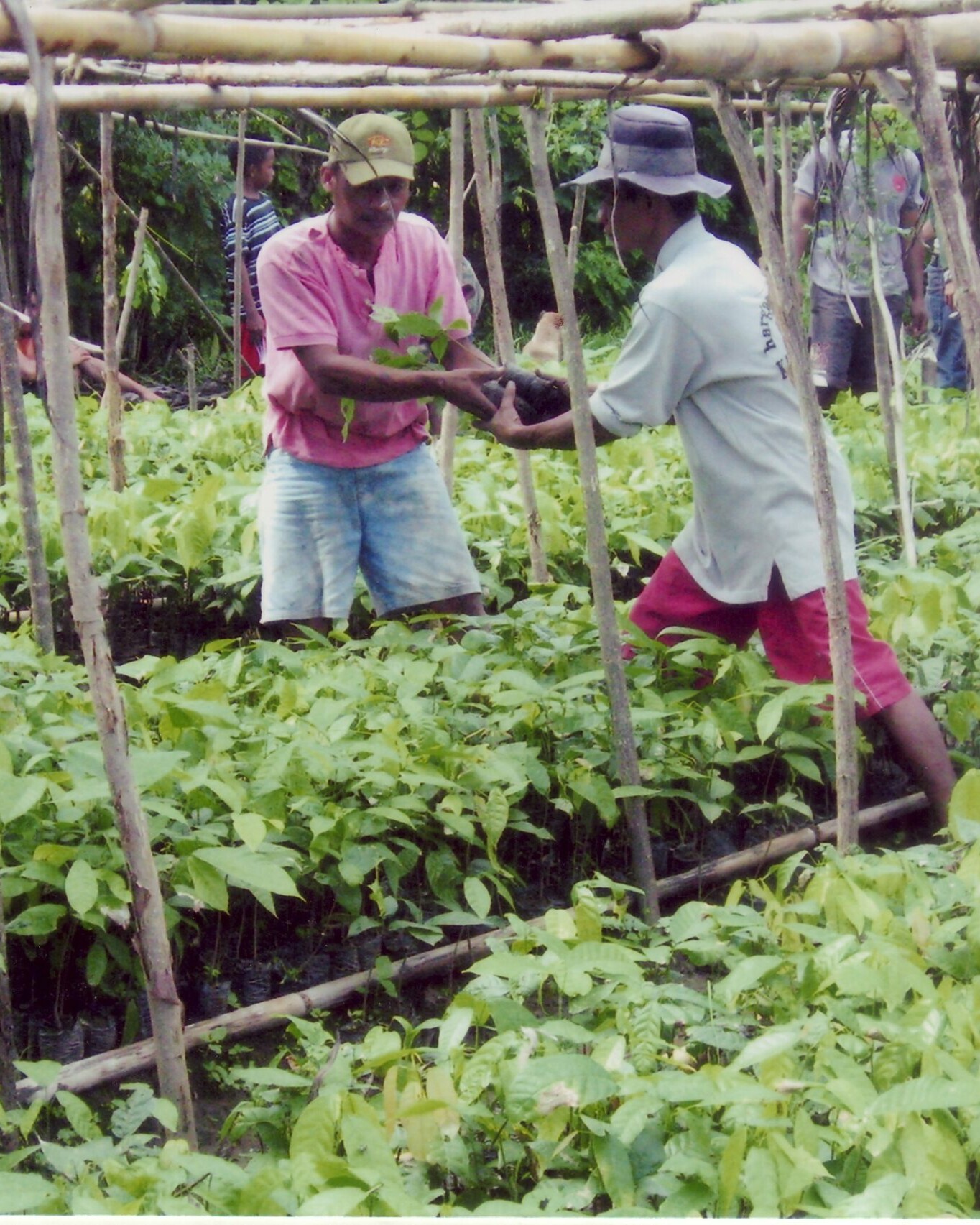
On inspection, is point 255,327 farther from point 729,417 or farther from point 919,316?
point 729,417

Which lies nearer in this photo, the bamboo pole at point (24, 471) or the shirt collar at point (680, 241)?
the shirt collar at point (680, 241)

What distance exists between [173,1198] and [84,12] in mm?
1472

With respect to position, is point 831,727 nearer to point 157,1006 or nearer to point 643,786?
point 643,786

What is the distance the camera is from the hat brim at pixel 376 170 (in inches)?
138

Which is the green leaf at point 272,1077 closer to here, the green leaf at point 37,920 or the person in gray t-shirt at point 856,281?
the green leaf at point 37,920

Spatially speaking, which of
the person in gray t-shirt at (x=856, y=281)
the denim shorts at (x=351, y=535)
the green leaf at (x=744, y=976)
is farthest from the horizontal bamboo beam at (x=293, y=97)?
the person in gray t-shirt at (x=856, y=281)

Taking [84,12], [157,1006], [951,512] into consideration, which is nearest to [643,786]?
[157,1006]

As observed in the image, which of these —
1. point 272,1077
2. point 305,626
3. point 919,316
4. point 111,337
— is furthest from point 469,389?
point 919,316

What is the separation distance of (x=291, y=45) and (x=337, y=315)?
147 cm

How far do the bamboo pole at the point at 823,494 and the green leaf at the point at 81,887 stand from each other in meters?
1.37

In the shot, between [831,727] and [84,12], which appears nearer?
[84,12]

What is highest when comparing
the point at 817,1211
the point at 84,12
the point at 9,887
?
the point at 84,12

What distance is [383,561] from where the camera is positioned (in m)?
3.98

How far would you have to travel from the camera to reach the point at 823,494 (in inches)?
115
